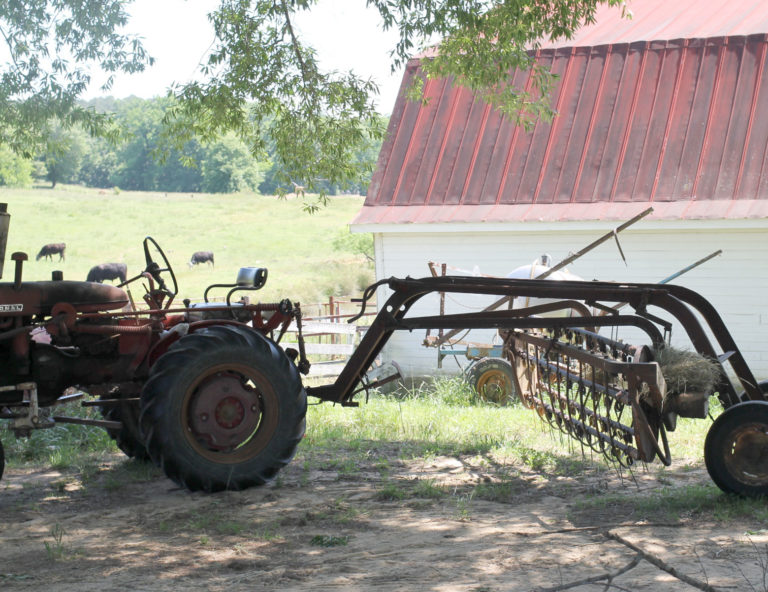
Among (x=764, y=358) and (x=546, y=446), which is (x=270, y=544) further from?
(x=764, y=358)

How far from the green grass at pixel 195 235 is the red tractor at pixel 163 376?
25.8 m

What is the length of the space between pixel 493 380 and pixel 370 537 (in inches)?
276

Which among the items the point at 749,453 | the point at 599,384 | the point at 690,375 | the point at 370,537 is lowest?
the point at 370,537

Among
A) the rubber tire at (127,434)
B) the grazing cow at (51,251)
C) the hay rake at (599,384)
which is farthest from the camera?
the grazing cow at (51,251)

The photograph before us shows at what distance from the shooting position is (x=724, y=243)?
12961mm

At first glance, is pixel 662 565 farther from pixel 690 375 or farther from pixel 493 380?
pixel 493 380

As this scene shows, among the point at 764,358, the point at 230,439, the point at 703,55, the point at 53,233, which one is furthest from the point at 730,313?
the point at 53,233

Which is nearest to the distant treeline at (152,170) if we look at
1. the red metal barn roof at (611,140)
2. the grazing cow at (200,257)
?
the grazing cow at (200,257)

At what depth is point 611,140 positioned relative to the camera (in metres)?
14.0

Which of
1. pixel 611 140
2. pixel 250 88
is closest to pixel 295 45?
pixel 250 88

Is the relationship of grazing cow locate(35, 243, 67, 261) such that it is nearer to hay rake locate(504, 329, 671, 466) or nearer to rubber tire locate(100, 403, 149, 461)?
rubber tire locate(100, 403, 149, 461)

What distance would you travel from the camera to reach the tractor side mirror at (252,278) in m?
6.48

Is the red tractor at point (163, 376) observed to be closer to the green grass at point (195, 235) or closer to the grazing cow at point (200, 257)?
the green grass at point (195, 235)

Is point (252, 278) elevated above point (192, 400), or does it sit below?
above
